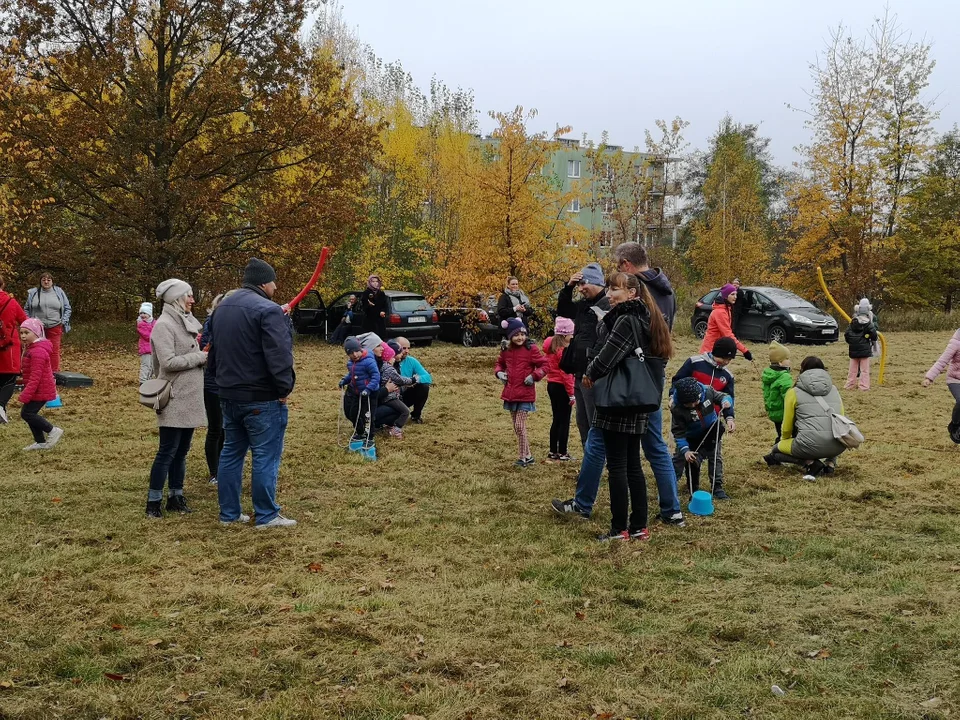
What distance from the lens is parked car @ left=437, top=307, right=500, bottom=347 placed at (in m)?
21.5

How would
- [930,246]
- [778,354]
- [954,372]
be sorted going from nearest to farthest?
[778,354], [954,372], [930,246]

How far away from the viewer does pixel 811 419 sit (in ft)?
27.4

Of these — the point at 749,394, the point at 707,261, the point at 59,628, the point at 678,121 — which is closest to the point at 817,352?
the point at 749,394

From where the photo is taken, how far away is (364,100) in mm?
34188

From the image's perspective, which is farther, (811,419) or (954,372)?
(954,372)

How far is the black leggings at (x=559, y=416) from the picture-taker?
8.84 metres

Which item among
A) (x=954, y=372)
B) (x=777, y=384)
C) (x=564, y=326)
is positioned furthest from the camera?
(x=954, y=372)

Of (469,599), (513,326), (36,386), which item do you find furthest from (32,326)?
(469,599)

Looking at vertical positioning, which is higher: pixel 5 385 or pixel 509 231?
pixel 509 231

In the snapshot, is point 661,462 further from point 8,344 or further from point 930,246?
point 930,246

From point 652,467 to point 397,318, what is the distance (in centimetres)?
1510

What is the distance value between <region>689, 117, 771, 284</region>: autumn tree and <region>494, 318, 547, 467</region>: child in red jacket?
3301cm

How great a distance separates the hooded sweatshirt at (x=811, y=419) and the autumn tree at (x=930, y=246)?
26.0m

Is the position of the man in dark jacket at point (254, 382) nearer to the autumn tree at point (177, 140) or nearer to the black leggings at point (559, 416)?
the black leggings at point (559, 416)
